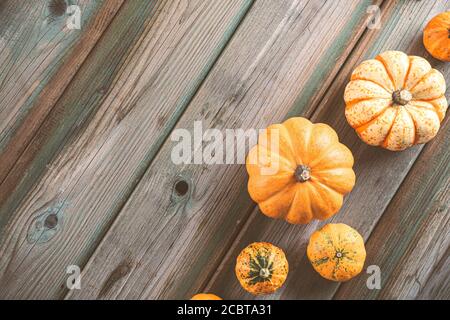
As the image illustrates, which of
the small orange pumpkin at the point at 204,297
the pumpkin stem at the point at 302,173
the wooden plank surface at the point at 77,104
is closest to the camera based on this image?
the pumpkin stem at the point at 302,173

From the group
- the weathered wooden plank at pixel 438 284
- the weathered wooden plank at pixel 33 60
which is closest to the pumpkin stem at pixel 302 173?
the weathered wooden plank at pixel 438 284

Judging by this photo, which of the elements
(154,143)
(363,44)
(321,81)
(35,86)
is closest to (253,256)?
(154,143)

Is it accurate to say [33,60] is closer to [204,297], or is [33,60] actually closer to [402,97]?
[204,297]

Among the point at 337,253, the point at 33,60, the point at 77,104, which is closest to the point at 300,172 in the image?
the point at 337,253

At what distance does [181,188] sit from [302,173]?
1.32 feet

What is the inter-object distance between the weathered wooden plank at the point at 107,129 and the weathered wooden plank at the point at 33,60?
0.04 meters

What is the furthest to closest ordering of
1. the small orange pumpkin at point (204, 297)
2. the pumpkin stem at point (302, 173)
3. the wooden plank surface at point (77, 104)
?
the wooden plank surface at point (77, 104)
the small orange pumpkin at point (204, 297)
the pumpkin stem at point (302, 173)

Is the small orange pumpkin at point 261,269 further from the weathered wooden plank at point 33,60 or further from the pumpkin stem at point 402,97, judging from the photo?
the weathered wooden plank at point 33,60

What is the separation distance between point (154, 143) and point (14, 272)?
590 millimetres

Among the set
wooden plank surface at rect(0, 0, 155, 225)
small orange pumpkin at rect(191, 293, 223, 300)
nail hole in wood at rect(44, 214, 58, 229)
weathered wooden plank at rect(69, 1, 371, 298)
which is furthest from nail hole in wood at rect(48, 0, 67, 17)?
small orange pumpkin at rect(191, 293, 223, 300)

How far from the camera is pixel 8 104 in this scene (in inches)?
54.1

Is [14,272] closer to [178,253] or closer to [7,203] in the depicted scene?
[7,203]

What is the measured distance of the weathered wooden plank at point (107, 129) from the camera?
1.34 metres

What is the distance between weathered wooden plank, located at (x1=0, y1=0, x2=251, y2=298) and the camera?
134cm
